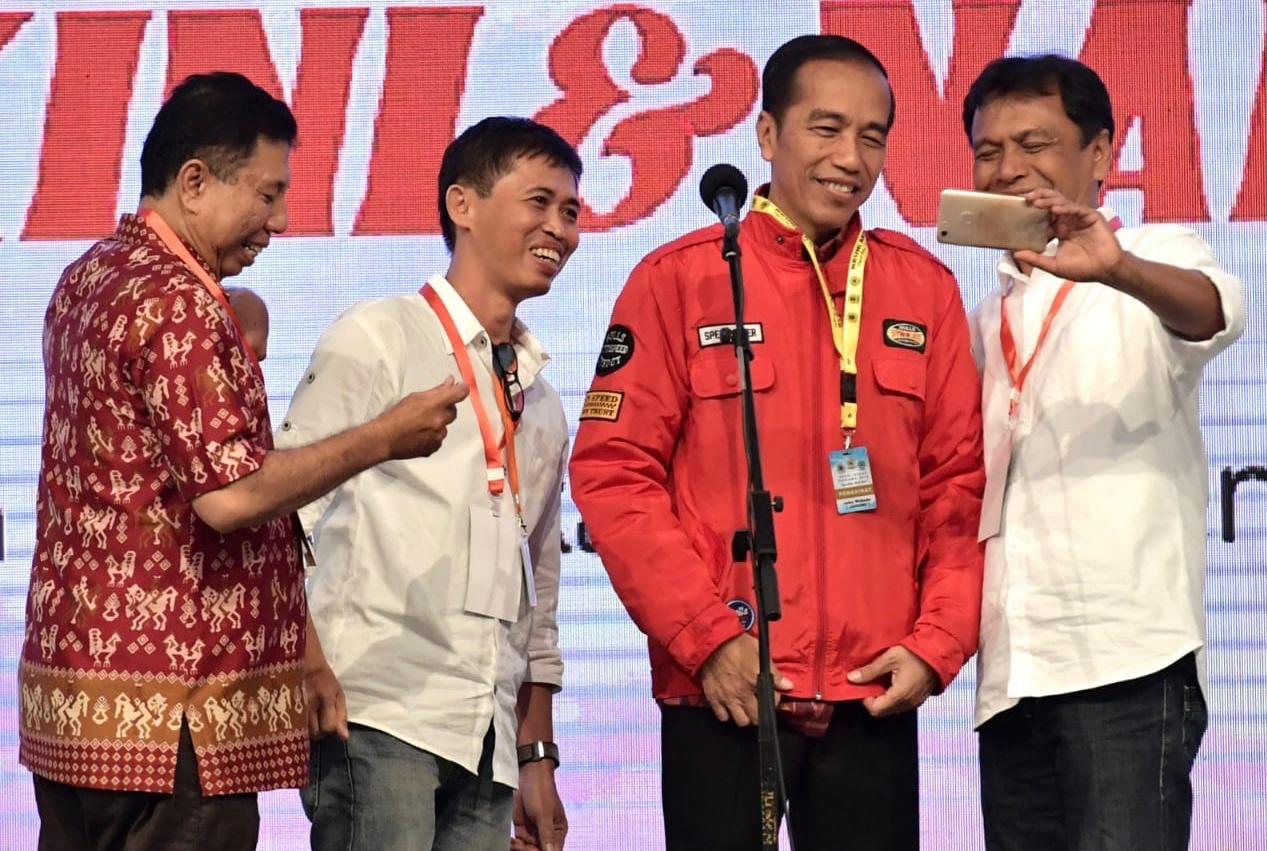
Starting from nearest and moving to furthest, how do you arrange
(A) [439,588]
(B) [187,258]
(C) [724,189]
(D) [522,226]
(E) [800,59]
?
(B) [187,258]
(C) [724,189]
(A) [439,588]
(E) [800,59]
(D) [522,226]

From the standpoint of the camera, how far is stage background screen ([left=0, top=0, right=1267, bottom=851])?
4387 mm

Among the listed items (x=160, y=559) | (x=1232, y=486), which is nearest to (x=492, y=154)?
(x=160, y=559)

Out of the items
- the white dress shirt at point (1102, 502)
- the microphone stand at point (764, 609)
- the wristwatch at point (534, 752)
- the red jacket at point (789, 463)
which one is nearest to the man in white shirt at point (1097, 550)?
the white dress shirt at point (1102, 502)

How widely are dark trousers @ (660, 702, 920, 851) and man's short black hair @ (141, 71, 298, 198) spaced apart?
114 centimetres

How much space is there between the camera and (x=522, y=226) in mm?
3367

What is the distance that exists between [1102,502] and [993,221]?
1.76 ft

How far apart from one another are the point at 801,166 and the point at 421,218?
62.7 inches

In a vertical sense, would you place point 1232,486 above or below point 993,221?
below

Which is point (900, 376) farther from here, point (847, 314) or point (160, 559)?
point (160, 559)

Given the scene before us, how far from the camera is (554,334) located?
4.37m

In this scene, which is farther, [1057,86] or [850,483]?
[1057,86]

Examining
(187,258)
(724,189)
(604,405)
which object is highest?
(724,189)

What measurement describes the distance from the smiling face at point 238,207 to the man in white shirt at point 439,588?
0.37 m

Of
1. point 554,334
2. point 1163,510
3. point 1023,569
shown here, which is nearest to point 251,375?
point 1023,569
